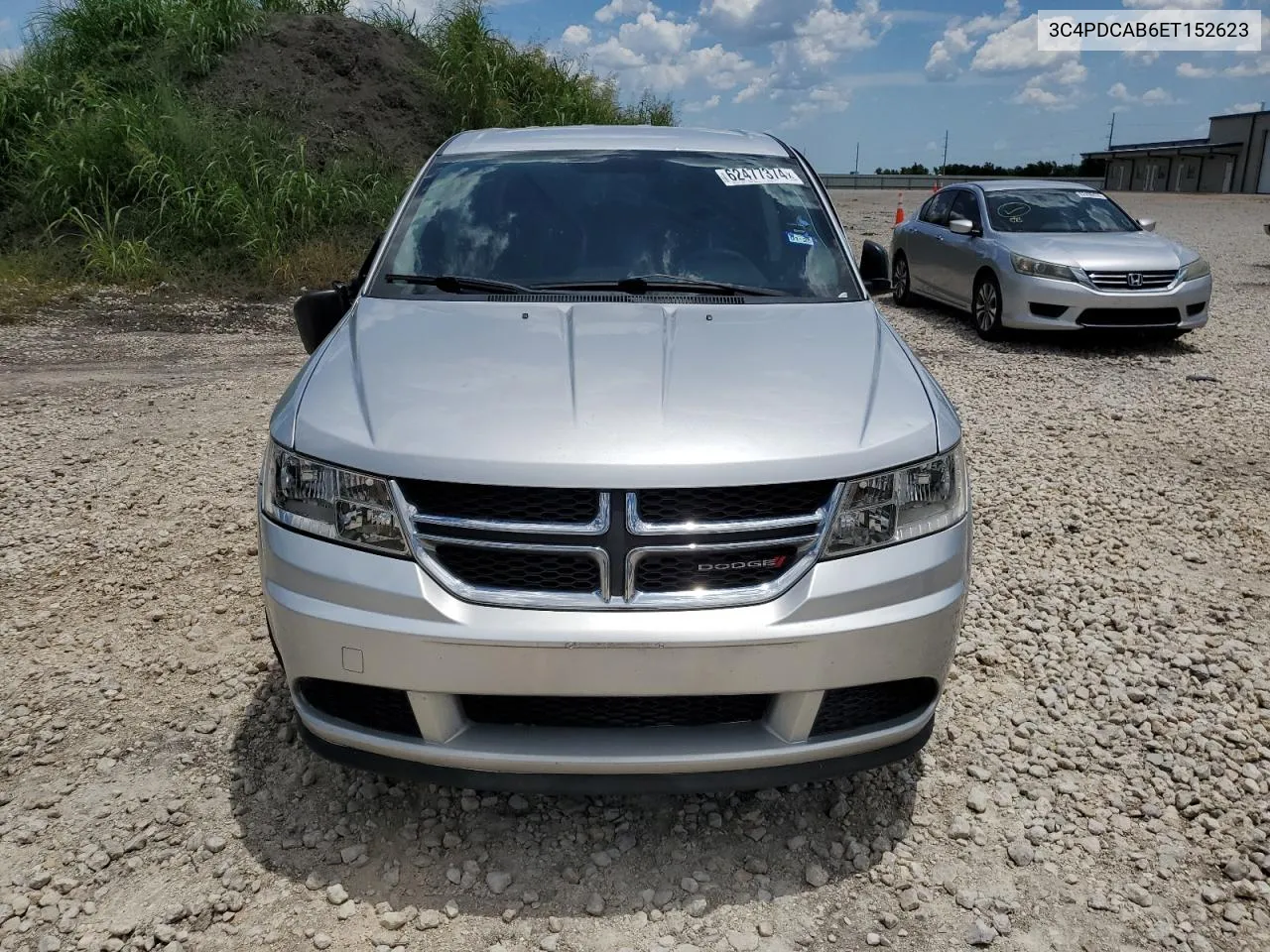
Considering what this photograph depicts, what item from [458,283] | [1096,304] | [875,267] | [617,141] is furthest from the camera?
[1096,304]

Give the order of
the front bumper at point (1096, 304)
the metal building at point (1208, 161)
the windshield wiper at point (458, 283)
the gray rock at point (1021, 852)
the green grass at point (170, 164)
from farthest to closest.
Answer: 1. the metal building at point (1208, 161)
2. the green grass at point (170, 164)
3. the front bumper at point (1096, 304)
4. the windshield wiper at point (458, 283)
5. the gray rock at point (1021, 852)

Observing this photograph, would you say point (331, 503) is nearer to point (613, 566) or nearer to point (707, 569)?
point (613, 566)

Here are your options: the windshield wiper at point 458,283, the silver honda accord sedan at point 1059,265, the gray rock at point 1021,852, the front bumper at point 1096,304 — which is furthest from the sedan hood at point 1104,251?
the gray rock at point 1021,852

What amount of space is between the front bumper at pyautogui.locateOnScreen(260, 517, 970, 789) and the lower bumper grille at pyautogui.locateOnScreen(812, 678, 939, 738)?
23mm

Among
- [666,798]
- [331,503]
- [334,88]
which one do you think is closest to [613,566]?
[331,503]

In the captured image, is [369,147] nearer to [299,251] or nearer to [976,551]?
[299,251]

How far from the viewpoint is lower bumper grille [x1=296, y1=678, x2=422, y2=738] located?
87.7 inches

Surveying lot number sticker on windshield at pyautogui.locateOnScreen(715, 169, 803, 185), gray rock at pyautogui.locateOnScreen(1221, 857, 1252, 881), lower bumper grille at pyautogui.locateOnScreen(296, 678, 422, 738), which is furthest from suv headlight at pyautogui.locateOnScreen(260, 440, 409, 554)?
gray rock at pyautogui.locateOnScreen(1221, 857, 1252, 881)

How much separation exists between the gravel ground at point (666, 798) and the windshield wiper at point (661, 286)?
1505mm

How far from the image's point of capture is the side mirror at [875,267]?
3.92 m

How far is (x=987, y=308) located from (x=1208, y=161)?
195 ft

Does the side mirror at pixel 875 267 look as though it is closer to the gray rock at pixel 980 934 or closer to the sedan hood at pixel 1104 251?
the gray rock at pixel 980 934

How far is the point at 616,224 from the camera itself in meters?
3.44

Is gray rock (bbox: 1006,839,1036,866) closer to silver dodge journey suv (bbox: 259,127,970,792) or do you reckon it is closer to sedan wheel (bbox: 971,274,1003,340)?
silver dodge journey suv (bbox: 259,127,970,792)
